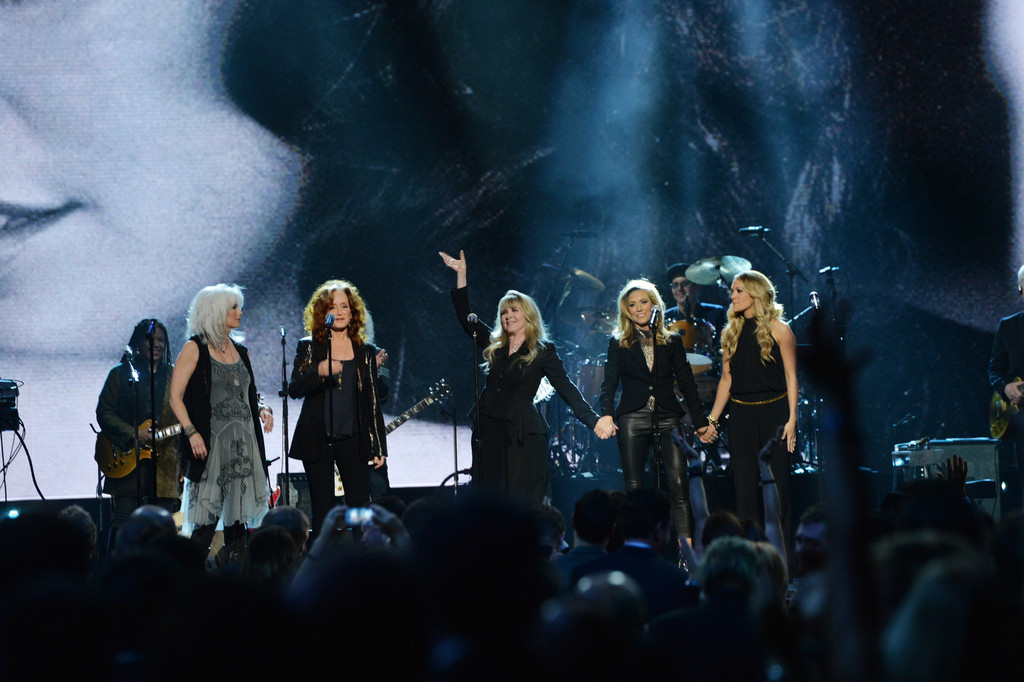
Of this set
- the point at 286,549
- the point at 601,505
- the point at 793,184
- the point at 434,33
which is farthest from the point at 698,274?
the point at 286,549

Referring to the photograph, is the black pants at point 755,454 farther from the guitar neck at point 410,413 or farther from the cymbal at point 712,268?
the guitar neck at point 410,413

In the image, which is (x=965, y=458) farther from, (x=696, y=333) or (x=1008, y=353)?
(x=696, y=333)

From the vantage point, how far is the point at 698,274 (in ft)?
33.6

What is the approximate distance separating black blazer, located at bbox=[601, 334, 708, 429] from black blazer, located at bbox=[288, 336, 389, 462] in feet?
5.33

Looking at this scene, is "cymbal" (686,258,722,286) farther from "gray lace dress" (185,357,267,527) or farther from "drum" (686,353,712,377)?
"gray lace dress" (185,357,267,527)

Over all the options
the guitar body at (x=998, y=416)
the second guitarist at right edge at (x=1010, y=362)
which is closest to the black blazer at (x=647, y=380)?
the second guitarist at right edge at (x=1010, y=362)

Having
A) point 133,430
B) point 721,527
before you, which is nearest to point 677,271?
point 133,430

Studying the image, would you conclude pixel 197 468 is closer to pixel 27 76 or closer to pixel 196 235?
pixel 196 235

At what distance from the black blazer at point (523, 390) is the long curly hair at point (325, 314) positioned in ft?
2.75

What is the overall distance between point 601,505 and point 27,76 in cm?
891

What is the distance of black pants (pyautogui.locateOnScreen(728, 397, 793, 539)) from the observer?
23.1 ft

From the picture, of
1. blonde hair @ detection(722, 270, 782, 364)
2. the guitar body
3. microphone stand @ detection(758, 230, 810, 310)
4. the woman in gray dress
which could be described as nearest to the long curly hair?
the woman in gray dress

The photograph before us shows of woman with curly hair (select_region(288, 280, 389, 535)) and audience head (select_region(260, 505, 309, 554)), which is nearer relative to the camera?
audience head (select_region(260, 505, 309, 554))

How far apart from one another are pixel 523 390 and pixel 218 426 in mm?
2112
